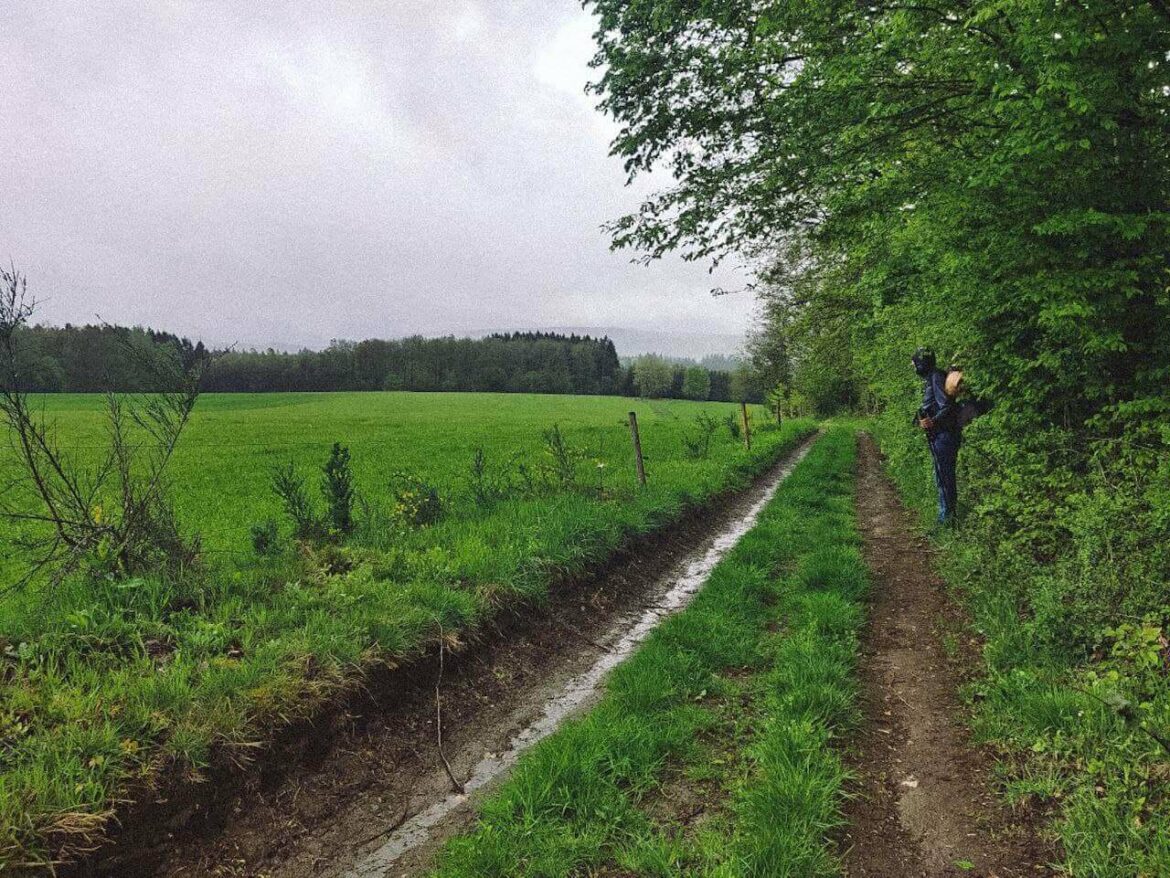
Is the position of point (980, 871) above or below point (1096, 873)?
below

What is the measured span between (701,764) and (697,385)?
340 ft

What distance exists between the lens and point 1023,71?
533 centimetres

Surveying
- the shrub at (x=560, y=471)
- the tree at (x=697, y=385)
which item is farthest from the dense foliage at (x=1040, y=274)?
the tree at (x=697, y=385)

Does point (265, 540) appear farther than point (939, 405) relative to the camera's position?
No

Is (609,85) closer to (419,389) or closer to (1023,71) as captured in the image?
(1023,71)

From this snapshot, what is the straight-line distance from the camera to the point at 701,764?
165 inches

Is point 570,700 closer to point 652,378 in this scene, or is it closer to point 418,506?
point 418,506

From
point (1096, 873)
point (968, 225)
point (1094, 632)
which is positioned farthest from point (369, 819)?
point (968, 225)

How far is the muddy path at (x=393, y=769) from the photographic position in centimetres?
354

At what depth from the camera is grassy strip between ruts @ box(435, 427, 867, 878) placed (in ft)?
11.0

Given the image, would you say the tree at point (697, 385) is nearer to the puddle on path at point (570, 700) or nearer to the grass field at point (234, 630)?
the grass field at point (234, 630)

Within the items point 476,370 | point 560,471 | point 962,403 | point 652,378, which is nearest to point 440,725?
point 560,471

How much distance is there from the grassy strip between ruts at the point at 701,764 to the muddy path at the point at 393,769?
41cm

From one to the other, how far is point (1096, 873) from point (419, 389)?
323 ft
